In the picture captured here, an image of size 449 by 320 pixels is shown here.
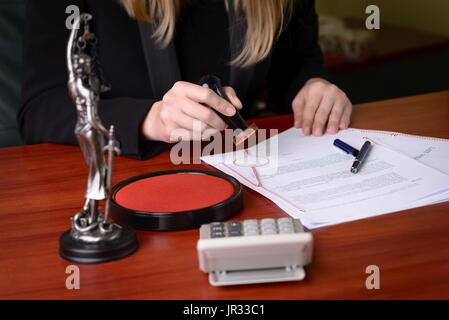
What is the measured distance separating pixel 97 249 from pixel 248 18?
0.71m

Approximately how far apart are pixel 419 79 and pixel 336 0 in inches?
33.3

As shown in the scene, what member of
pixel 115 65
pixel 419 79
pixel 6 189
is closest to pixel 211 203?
pixel 6 189

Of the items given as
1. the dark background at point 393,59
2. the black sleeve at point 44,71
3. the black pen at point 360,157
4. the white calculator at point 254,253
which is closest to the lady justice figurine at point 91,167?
the white calculator at point 254,253

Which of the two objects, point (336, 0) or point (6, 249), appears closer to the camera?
point (6, 249)

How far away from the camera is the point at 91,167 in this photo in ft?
2.22

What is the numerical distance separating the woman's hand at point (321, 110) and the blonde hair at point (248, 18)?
15 cm

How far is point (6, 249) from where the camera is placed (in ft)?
2.43

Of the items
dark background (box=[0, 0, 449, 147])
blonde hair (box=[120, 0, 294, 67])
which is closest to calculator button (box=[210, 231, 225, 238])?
blonde hair (box=[120, 0, 294, 67])

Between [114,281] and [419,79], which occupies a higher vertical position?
[114,281]

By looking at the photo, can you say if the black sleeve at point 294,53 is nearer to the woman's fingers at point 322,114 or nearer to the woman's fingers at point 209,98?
the woman's fingers at point 322,114

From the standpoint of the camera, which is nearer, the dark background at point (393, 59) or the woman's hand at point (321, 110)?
the woman's hand at point (321, 110)

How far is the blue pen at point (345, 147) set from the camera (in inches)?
38.1

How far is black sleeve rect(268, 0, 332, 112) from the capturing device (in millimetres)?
1452
